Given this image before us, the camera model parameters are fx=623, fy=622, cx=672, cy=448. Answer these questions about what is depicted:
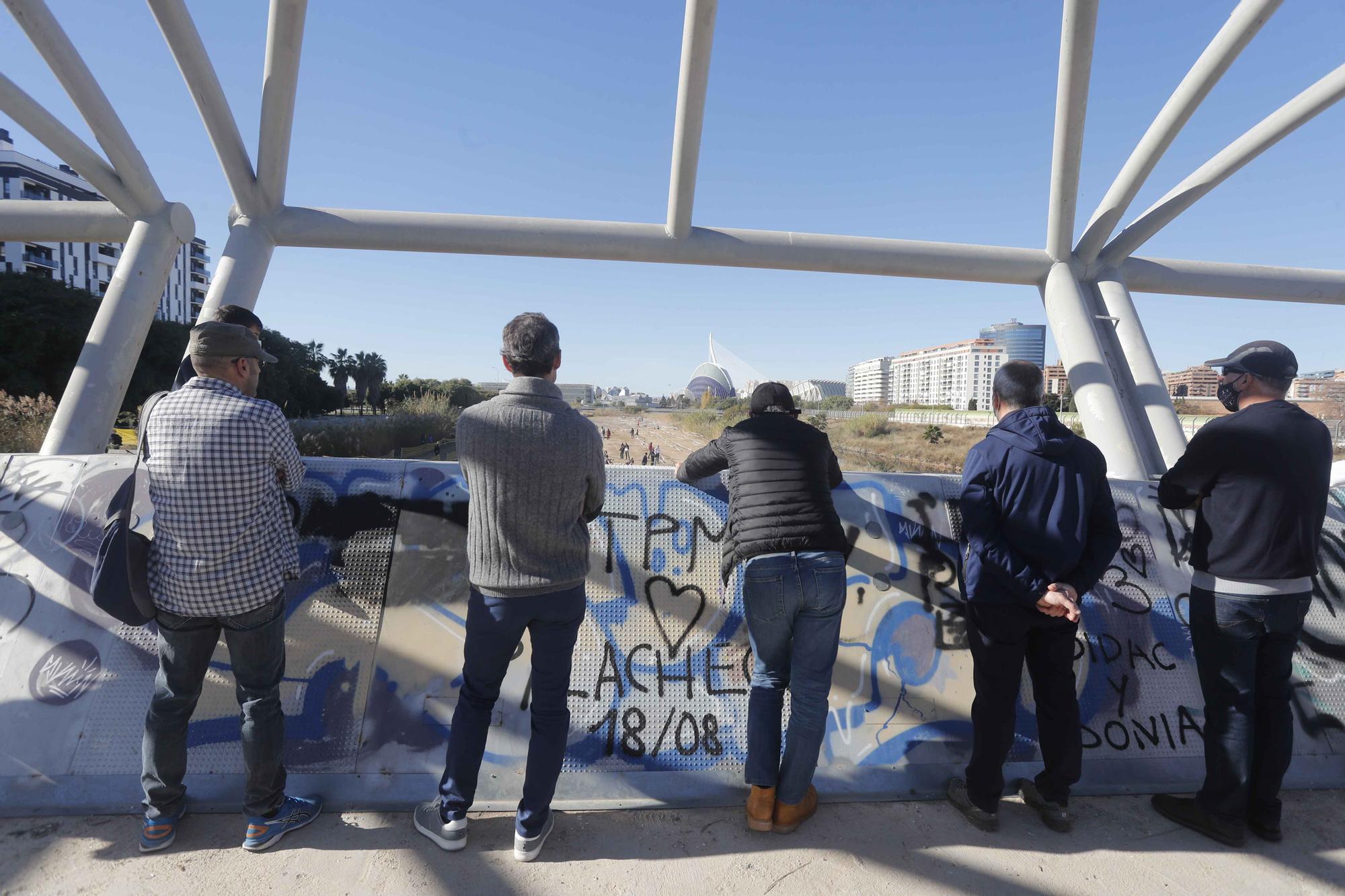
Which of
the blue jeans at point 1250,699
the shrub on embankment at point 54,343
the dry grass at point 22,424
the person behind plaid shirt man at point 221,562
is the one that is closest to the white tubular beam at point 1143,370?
the blue jeans at point 1250,699

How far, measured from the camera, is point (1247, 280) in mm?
5578

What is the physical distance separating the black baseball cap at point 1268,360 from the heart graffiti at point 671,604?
2642 millimetres

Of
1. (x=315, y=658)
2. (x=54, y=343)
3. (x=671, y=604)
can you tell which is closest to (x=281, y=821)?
(x=315, y=658)

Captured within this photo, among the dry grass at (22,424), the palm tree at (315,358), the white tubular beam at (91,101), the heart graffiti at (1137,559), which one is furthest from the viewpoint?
the palm tree at (315,358)

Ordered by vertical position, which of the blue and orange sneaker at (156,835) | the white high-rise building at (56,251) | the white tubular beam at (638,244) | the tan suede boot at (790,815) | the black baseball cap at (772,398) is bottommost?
the blue and orange sneaker at (156,835)

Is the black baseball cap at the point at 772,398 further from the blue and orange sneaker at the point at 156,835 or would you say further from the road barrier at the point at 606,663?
the blue and orange sneaker at the point at 156,835

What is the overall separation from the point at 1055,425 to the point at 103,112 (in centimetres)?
633

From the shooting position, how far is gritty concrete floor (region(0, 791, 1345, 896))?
224 cm

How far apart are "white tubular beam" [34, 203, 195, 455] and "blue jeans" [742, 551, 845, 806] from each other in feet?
15.3

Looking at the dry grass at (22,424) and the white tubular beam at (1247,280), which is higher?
the white tubular beam at (1247,280)

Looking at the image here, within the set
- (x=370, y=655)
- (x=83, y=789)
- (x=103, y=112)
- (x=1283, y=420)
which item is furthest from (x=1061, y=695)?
(x=103, y=112)

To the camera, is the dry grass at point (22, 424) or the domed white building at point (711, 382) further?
the domed white building at point (711, 382)

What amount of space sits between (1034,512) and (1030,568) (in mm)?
223

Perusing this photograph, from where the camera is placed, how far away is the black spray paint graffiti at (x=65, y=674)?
2.82 m
